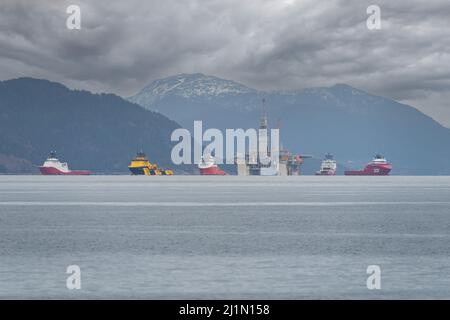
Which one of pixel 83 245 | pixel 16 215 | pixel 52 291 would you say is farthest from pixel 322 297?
pixel 16 215

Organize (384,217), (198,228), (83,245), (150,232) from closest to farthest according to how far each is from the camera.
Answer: (83,245)
(150,232)
(198,228)
(384,217)

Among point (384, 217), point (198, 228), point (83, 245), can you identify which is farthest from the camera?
point (384, 217)

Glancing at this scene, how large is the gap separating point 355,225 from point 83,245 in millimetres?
36943

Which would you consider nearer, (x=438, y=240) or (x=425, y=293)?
(x=425, y=293)

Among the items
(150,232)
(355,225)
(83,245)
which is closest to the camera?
(83,245)

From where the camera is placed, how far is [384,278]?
44156 millimetres

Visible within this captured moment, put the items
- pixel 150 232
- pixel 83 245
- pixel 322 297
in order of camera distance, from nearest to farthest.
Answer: pixel 322 297 → pixel 83 245 → pixel 150 232

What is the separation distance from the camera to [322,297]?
37594mm

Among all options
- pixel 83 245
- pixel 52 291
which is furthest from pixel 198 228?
pixel 52 291

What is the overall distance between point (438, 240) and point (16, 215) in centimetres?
6008
